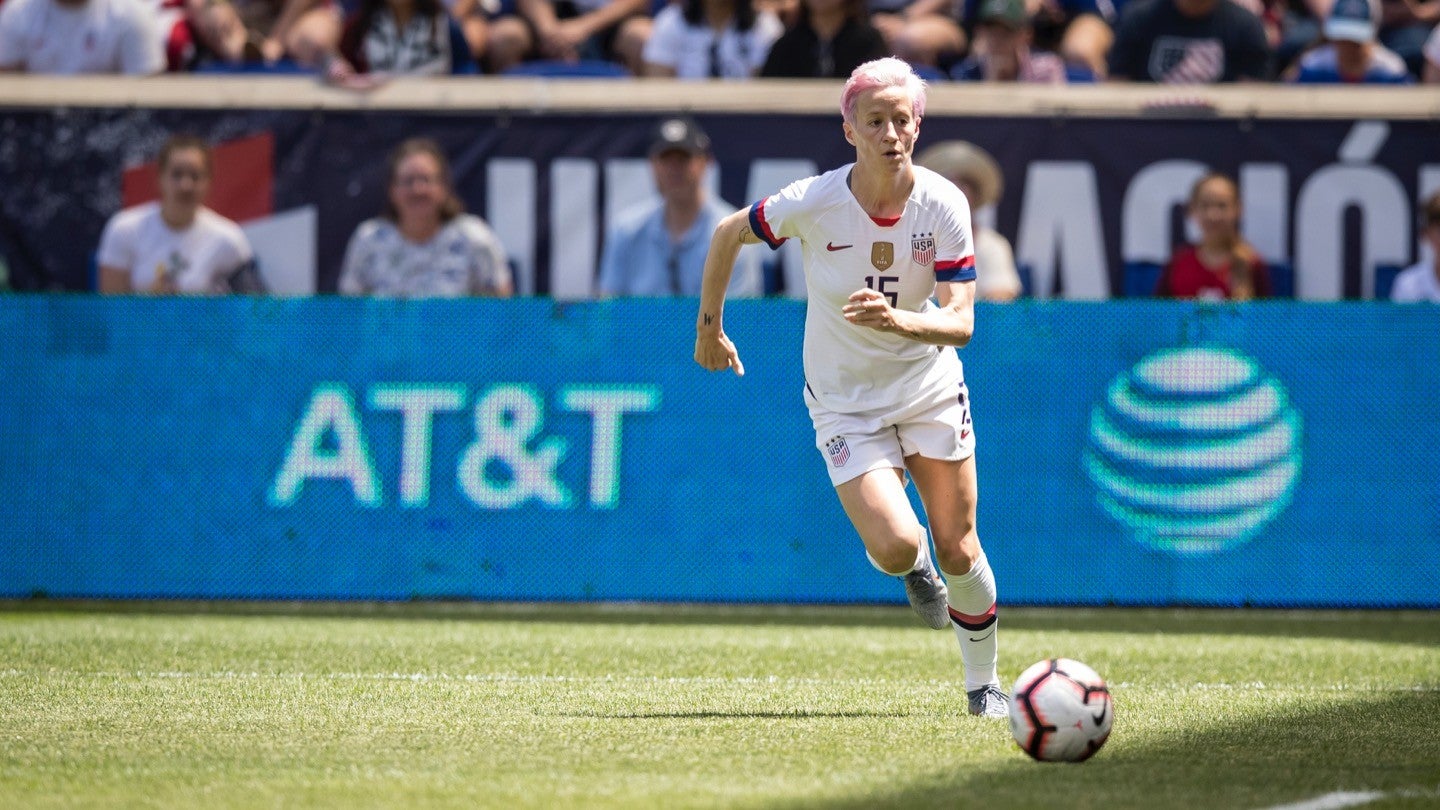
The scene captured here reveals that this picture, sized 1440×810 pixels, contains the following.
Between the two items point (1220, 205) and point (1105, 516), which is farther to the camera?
point (1220, 205)

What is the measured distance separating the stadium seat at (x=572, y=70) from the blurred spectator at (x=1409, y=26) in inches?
230

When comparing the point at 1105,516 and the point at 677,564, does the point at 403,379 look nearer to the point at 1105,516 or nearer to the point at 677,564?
the point at 677,564

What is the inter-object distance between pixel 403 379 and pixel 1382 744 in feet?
20.7

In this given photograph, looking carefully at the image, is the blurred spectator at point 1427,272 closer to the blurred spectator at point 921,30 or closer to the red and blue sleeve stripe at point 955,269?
the blurred spectator at point 921,30

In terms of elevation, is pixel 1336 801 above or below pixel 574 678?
above

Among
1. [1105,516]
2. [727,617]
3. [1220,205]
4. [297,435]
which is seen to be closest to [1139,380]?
[1105,516]

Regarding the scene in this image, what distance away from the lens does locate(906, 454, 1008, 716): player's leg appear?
6879mm

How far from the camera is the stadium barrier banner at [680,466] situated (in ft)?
35.3

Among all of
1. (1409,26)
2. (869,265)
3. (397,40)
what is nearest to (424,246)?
(397,40)

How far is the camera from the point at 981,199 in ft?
39.3

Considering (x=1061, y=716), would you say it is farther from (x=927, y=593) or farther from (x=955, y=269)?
(x=955, y=269)

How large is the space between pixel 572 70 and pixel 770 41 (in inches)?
57.3

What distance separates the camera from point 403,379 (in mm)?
10891

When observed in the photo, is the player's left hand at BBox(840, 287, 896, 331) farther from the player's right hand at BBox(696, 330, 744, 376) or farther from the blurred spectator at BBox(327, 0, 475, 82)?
the blurred spectator at BBox(327, 0, 475, 82)
